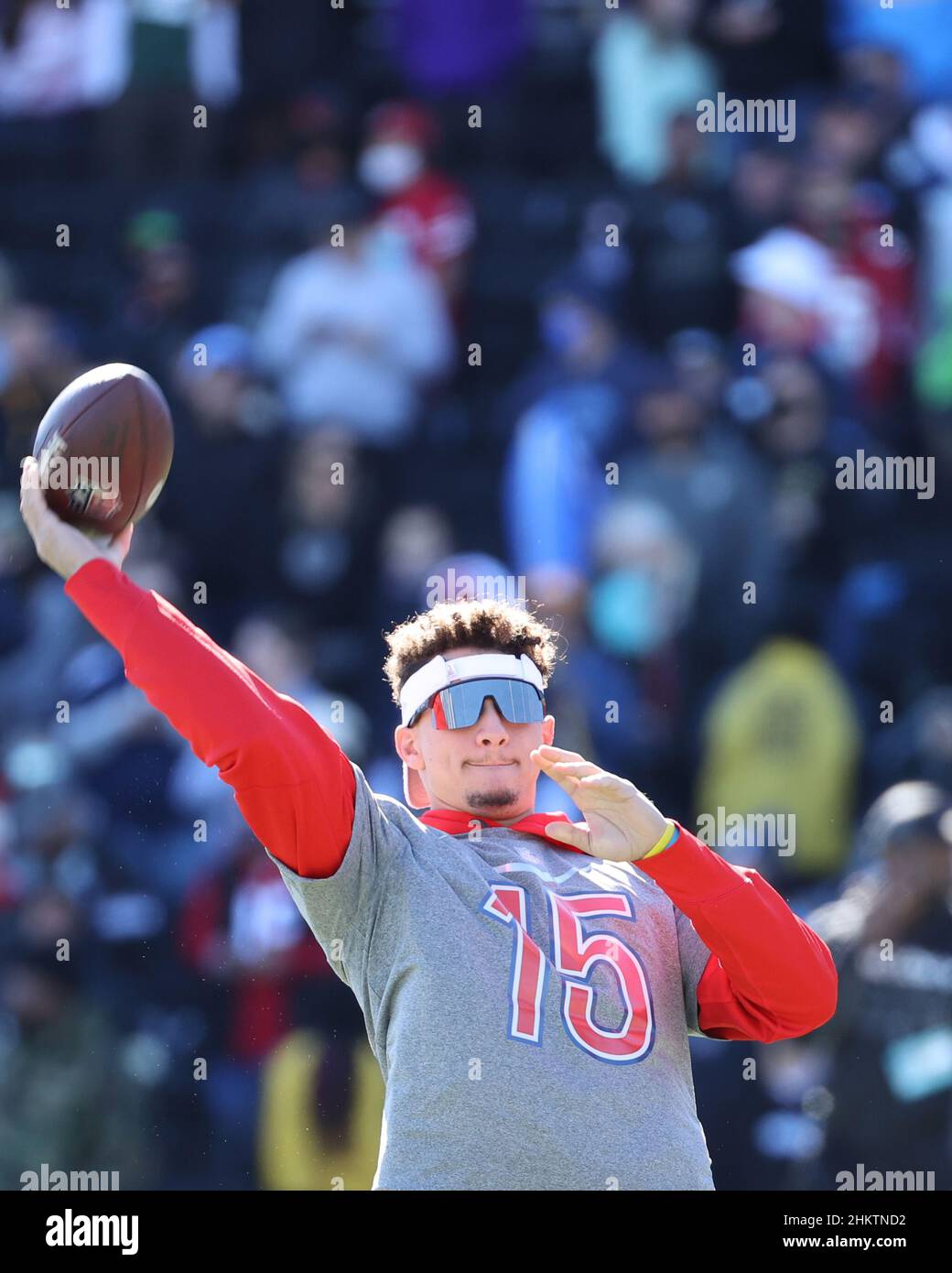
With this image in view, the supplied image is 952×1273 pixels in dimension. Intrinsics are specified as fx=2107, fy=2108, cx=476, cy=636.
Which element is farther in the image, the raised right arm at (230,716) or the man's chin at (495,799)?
the man's chin at (495,799)

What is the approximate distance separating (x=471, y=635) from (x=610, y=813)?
0.57 metres

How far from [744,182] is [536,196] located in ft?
2.98

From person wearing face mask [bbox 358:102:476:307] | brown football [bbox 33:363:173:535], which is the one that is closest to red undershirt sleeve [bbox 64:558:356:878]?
brown football [bbox 33:363:173:535]

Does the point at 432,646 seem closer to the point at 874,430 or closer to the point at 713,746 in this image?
the point at 713,746

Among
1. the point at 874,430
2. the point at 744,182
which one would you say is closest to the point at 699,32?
the point at 744,182

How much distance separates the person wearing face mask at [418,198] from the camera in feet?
27.5

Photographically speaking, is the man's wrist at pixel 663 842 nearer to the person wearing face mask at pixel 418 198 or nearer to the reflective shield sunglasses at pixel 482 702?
the reflective shield sunglasses at pixel 482 702

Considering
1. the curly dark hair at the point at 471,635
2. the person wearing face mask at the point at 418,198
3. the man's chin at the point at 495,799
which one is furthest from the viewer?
the person wearing face mask at the point at 418,198

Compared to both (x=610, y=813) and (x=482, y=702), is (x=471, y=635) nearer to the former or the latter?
(x=482, y=702)

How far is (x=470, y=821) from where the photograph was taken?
3322 millimetres

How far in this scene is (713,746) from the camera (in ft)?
22.9

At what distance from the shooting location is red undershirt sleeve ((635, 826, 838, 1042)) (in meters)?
2.98

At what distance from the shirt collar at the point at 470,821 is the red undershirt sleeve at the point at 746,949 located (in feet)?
0.97

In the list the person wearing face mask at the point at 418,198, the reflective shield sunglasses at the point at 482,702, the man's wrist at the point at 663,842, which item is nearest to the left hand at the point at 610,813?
the man's wrist at the point at 663,842
